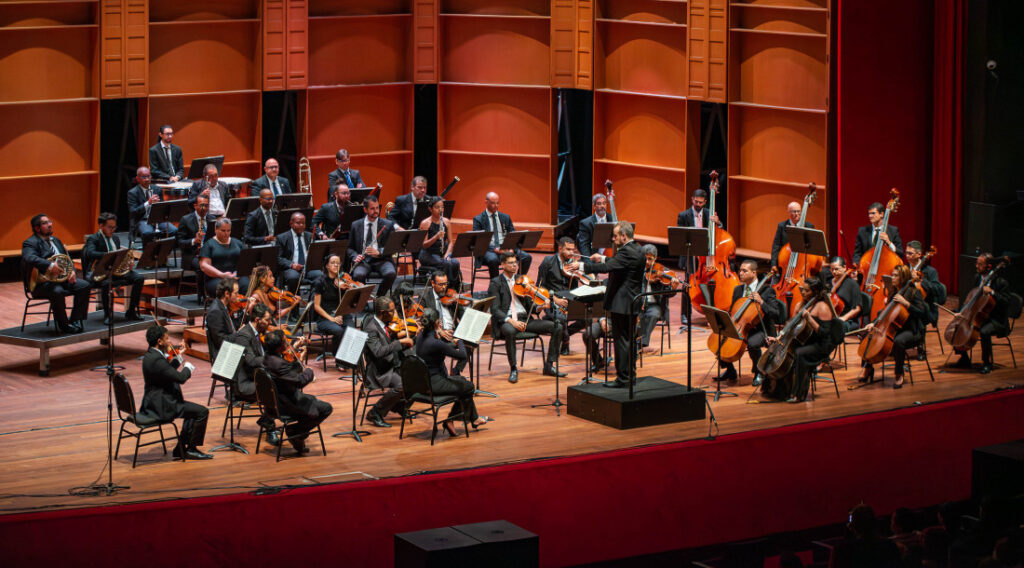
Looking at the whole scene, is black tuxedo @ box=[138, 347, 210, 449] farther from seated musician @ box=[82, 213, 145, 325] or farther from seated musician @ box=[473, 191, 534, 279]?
seated musician @ box=[473, 191, 534, 279]

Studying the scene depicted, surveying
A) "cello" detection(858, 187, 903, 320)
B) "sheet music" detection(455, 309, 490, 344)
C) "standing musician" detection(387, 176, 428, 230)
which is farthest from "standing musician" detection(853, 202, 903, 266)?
"standing musician" detection(387, 176, 428, 230)

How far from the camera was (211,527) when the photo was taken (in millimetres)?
7160

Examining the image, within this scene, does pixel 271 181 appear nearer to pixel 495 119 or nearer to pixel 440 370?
pixel 495 119

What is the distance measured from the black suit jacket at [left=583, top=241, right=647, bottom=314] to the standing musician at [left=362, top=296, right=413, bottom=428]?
1568mm

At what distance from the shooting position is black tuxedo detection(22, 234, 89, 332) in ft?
34.8

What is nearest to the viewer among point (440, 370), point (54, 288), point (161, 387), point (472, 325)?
point (161, 387)

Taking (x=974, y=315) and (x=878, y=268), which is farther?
(x=878, y=268)

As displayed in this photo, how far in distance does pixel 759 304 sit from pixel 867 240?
6.64ft

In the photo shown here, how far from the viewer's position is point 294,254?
11477mm

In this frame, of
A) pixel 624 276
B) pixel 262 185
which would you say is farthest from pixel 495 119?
pixel 624 276

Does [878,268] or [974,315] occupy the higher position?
[878,268]

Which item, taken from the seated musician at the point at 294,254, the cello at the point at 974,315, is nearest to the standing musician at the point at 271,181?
the seated musician at the point at 294,254

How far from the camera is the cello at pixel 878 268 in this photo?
1111 centimetres

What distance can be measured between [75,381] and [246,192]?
15.4 feet
